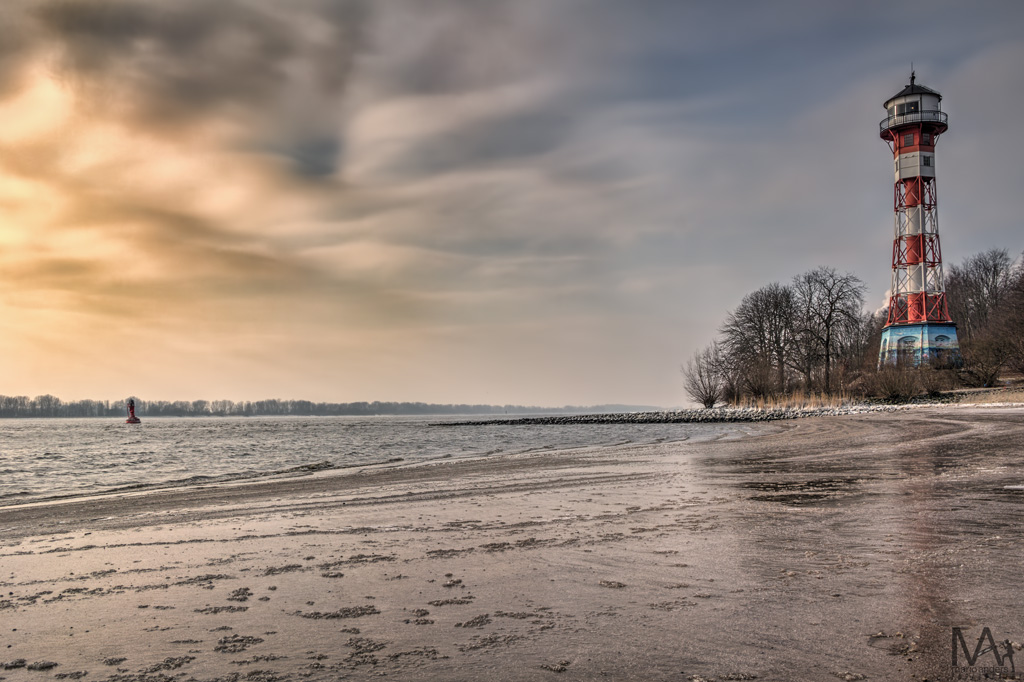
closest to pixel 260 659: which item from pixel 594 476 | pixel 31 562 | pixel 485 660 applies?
pixel 485 660

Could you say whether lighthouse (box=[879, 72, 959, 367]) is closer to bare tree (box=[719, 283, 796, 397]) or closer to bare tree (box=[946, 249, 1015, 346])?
bare tree (box=[719, 283, 796, 397])

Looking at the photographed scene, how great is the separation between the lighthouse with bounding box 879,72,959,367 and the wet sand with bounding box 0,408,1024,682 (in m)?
45.0

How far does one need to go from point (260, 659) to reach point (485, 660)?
1.14m

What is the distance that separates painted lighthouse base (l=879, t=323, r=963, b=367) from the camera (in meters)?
43.8

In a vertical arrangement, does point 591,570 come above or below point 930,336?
below

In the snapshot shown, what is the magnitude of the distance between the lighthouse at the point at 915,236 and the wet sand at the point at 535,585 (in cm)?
4500

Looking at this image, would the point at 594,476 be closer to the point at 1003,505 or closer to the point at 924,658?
the point at 1003,505

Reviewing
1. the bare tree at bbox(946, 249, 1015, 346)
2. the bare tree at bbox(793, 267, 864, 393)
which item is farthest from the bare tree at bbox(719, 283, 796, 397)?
the bare tree at bbox(946, 249, 1015, 346)

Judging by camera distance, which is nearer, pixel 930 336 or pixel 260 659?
pixel 260 659

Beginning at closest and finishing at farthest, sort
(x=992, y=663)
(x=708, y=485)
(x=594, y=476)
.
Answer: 1. (x=992, y=663)
2. (x=708, y=485)
3. (x=594, y=476)

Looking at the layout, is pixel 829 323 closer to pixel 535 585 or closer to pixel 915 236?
pixel 915 236

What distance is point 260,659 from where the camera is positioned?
3.32 m

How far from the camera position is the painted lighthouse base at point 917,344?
43750 mm

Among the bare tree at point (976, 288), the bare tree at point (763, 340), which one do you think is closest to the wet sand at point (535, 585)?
the bare tree at point (763, 340)
